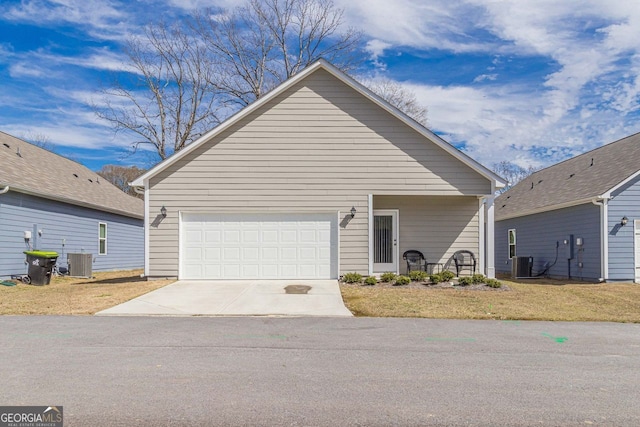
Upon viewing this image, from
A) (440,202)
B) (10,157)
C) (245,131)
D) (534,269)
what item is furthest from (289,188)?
(534,269)

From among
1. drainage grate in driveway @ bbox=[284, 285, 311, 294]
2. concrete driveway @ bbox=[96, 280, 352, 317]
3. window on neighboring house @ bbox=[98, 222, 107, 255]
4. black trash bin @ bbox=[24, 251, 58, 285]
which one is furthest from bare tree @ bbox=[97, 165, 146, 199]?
drainage grate in driveway @ bbox=[284, 285, 311, 294]

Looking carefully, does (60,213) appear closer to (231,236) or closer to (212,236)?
(212,236)

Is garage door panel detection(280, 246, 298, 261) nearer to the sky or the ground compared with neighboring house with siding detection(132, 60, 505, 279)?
nearer to the ground

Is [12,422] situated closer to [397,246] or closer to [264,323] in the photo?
[264,323]

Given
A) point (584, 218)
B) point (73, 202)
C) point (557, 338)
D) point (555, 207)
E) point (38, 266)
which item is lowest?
point (557, 338)

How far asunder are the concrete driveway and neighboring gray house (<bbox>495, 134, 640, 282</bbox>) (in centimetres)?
930

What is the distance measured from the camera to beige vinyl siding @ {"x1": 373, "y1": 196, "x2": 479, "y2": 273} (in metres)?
16.1

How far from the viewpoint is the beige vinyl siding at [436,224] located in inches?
634

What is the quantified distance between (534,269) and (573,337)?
14.7 metres

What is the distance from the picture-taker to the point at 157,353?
6.70m

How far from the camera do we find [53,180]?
1981 centimetres

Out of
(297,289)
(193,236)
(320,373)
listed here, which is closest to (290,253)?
(297,289)

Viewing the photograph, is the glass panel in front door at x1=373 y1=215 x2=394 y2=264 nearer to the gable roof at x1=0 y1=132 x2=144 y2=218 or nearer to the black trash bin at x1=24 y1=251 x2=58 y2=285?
the black trash bin at x1=24 y1=251 x2=58 y2=285

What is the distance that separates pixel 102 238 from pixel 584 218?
1952cm
